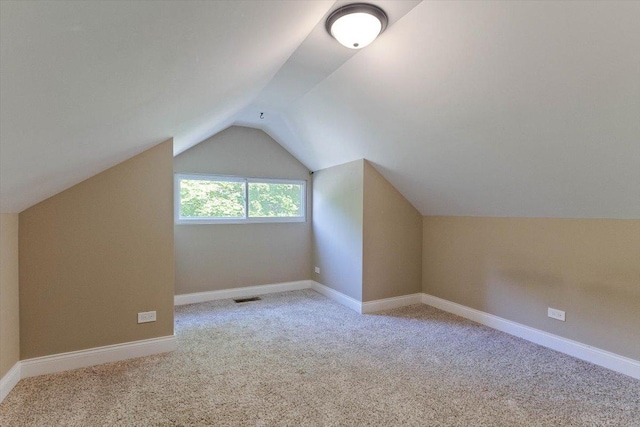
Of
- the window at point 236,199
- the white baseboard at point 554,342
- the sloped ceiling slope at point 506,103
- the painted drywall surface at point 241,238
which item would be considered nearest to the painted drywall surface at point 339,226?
the painted drywall surface at point 241,238

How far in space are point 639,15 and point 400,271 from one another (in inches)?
130

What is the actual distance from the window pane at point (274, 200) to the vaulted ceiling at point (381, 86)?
1663mm

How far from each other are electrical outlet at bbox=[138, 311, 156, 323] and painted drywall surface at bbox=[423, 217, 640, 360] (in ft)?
11.2

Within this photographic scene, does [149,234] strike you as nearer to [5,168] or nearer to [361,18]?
[5,168]

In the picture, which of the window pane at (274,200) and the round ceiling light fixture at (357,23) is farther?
the window pane at (274,200)

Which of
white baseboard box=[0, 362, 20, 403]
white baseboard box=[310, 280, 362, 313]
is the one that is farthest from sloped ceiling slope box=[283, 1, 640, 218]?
white baseboard box=[0, 362, 20, 403]

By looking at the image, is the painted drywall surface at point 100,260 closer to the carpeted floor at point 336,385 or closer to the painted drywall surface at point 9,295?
the painted drywall surface at point 9,295

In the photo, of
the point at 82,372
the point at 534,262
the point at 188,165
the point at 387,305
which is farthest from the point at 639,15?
the point at 188,165

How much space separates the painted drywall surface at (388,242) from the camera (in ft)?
13.1

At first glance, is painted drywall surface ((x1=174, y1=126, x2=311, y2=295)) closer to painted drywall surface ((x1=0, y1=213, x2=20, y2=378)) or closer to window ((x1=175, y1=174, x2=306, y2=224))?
window ((x1=175, y1=174, x2=306, y2=224))

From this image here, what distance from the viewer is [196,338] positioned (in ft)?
10.3

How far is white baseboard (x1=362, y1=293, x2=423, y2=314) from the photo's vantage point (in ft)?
13.0

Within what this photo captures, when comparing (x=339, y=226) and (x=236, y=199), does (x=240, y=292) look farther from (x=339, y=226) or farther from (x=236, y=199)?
(x=339, y=226)

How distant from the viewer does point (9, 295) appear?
87.4 inches
